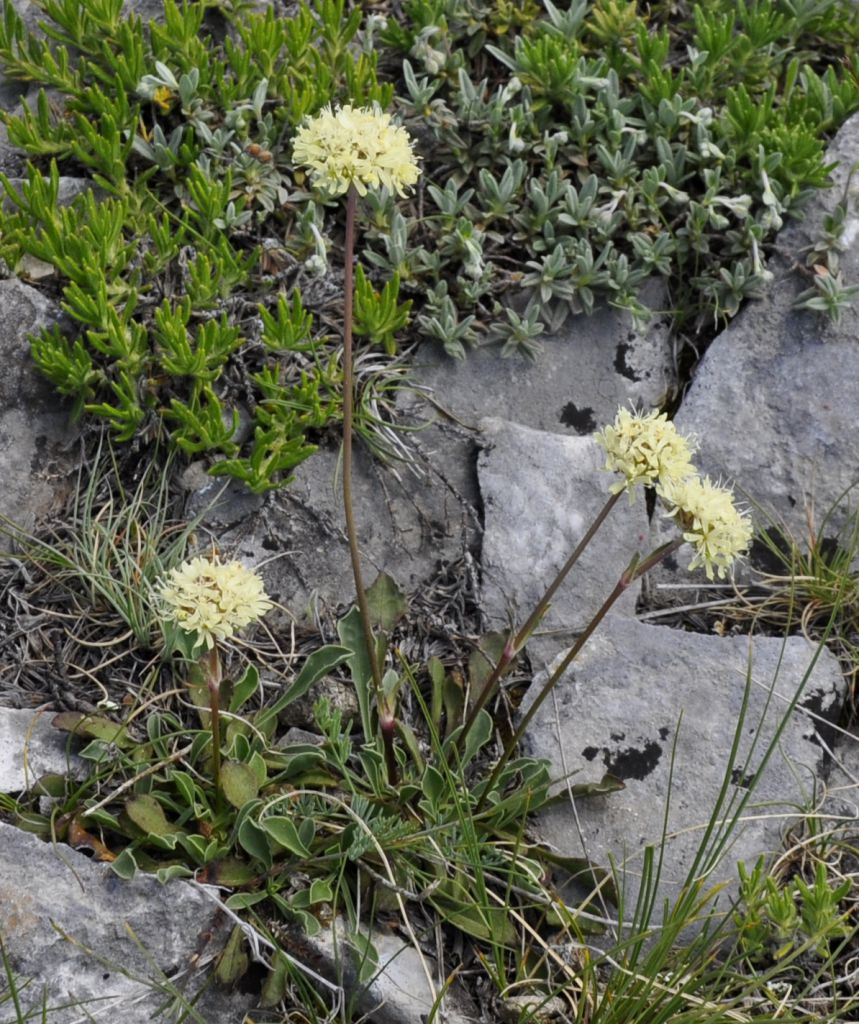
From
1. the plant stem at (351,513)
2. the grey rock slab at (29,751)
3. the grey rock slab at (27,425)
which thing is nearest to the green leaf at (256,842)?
the plant stem at (351,513)

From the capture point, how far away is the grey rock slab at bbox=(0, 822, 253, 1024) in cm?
299

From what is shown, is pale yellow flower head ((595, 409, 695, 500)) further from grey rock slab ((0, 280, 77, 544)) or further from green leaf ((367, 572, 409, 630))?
grey rock slab ((0, 280, 77, 544))

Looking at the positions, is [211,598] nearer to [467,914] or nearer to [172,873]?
[172,873]

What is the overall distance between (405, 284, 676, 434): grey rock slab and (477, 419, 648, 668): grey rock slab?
200 mm

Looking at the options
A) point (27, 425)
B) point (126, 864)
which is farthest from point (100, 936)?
point (27, 425)

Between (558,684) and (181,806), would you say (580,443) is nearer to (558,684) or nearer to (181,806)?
(558,684)

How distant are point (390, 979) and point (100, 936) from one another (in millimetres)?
799

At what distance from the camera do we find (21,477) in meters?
4.13

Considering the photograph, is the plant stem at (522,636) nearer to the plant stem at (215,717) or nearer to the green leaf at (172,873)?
the plant stem at (215,717)

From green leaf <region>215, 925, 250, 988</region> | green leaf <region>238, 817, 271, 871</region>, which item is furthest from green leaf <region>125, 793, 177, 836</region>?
green leaf <region>215, 925, 250, 988</region>

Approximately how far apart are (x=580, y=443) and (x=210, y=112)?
210 centimetres

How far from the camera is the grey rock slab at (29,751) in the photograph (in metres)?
3.44

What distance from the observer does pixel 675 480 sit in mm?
2990

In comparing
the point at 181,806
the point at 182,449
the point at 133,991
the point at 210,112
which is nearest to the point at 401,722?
the point at 181,806
